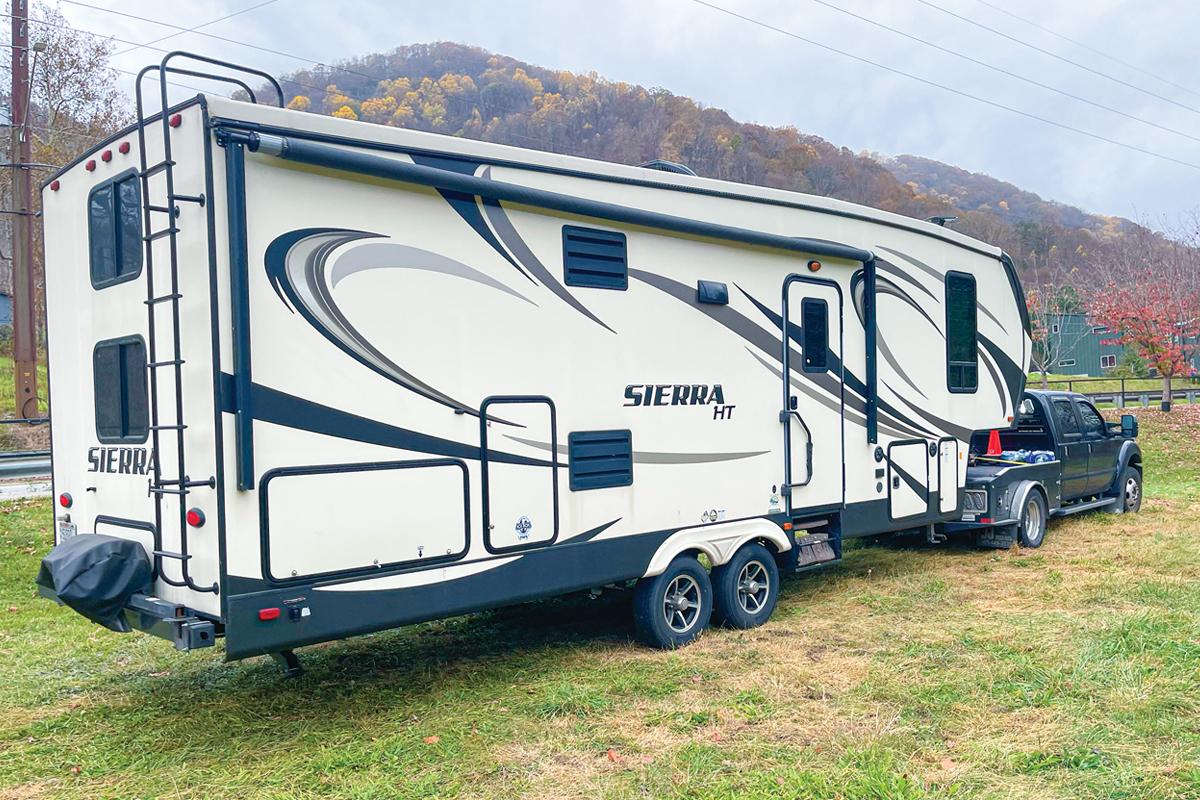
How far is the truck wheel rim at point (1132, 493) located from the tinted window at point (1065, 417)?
1.83 m

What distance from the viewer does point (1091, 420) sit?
37.7 ft

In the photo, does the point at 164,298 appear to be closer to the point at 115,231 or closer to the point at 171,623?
the point at 115,231

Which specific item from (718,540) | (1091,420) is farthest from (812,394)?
(1091,420)

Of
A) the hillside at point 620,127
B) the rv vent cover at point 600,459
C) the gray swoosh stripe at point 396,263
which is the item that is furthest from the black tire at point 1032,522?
the hillside at point 620,127

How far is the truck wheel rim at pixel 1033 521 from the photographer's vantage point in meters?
9.94

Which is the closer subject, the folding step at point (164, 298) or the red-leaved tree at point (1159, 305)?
the folding step at point (164, 298)

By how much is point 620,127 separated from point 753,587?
→ 2090 inches

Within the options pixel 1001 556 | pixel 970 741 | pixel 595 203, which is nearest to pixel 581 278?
pixel 595 203

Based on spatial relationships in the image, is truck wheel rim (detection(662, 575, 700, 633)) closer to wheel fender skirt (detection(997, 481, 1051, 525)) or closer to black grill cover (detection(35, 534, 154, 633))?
black grill cover (detection(35, 534, 154, 633))

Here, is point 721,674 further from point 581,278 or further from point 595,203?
point 595,203

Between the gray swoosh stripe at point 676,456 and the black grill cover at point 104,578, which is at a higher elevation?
the gray swoosh stripe at point 676,456

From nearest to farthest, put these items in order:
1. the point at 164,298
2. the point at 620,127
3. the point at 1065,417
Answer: the point at 164,298 < the point at 1065,417 < the point at 620,127

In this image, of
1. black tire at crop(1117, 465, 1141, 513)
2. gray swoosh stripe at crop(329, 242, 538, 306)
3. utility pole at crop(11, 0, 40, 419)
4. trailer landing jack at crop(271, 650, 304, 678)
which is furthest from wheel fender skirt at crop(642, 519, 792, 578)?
utility pole at crop(11, 0, 40, 419)

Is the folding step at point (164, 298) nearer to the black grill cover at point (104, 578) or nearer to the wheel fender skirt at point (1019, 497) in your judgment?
the black grill cover at point (104, 578)
